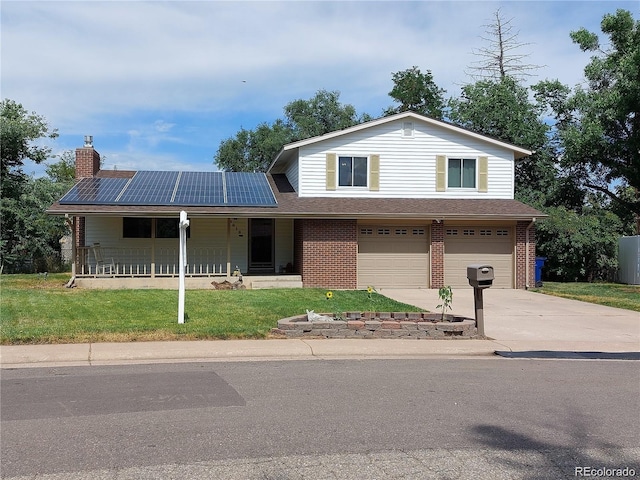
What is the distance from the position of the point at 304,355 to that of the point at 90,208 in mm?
11675

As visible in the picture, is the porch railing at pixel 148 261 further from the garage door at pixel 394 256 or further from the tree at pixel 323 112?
the tree at pixel 323 112

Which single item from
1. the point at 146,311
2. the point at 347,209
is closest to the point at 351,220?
the point at 347,209

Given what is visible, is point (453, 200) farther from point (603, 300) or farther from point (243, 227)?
point (243, 227)

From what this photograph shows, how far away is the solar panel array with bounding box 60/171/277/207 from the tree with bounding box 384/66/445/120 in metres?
20.1

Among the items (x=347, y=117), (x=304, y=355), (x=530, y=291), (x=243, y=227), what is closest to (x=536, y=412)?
(x=304, y=355)

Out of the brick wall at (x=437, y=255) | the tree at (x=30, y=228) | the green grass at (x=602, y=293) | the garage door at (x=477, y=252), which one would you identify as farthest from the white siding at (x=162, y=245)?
the green grass at (x=602, y=293)

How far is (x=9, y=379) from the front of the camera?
7.41 meters

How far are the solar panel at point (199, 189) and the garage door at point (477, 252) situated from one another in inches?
325

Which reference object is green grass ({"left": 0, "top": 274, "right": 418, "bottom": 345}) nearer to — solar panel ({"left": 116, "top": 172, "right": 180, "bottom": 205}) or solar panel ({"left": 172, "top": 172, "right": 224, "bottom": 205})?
solar panel ({"left": 116, "top": 172, "right": 180, "bottom": 205})

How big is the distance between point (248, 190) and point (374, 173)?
4.66m

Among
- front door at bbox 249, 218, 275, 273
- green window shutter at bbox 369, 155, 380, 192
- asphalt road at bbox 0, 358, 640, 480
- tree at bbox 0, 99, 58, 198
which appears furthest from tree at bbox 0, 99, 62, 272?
asphalt road at bbox 0, 358, 640, 480

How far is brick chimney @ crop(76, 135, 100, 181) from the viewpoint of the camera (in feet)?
75.9

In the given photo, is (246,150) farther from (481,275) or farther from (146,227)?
(481,275)

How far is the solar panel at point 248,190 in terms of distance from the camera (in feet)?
65.2
